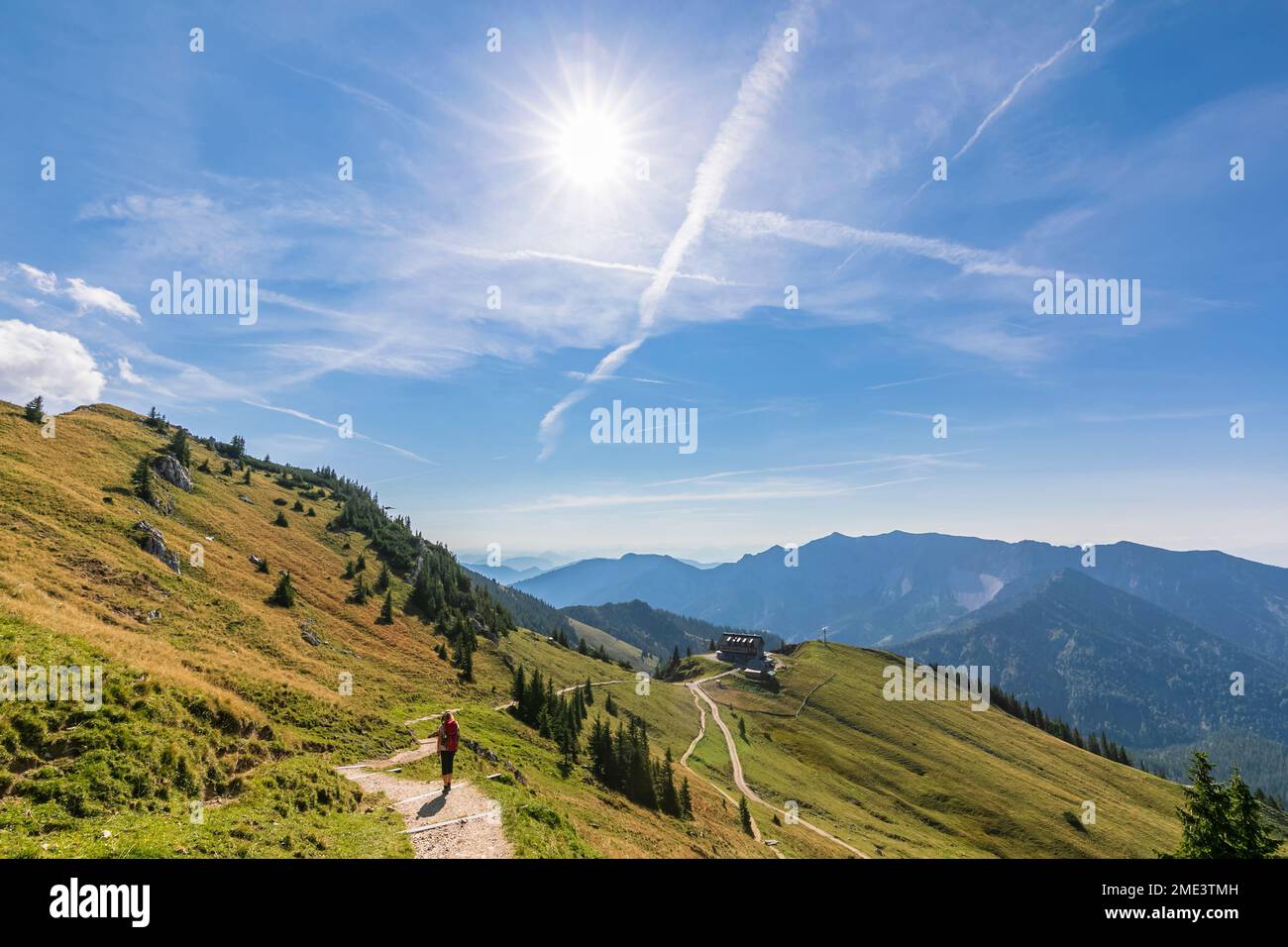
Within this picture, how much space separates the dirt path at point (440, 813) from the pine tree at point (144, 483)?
7007 centimetres

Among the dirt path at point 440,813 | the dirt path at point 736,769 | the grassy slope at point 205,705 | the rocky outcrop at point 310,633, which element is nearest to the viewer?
the grassy slope at point 205,705

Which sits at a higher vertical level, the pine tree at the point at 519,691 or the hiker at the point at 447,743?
the hiker at the point at 447,743

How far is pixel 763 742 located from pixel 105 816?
356ft

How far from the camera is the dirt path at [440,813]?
20547mm

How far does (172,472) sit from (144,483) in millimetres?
23072

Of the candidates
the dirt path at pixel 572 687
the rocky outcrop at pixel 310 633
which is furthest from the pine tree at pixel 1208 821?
the rocky outcrop at pixel 310 633

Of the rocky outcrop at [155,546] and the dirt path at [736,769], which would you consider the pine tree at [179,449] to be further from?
the dirt path at [736,769]

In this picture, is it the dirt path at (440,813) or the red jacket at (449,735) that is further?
the red jacket at (449,735)

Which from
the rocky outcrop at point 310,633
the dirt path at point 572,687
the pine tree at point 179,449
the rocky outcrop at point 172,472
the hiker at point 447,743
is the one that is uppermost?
the pine tree at point 179,449

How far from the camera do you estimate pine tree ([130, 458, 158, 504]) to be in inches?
3083

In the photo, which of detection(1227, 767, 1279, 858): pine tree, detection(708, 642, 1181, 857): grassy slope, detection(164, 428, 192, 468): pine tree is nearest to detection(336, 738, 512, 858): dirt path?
detection(1227, 767, 1279, 858): pine tree

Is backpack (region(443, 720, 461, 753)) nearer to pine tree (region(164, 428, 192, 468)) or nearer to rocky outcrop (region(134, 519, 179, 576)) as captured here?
rocky outcrop (region(134, 519, 179, 576))

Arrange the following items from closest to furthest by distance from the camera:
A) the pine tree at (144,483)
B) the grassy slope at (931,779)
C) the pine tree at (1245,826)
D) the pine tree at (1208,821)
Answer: the pine tree at (1245,826) < the pine tree at (1208,821) < the pine tree at (144,483) < the grassy slope at (931,779)
